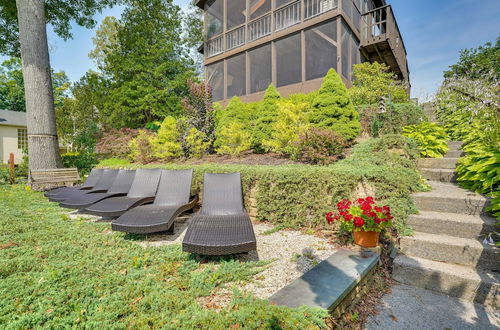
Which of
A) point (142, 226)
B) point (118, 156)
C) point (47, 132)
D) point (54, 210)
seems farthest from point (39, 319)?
point (118, 156)

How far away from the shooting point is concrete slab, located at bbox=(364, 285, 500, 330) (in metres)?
2.32

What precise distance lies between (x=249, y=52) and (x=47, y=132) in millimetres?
9887

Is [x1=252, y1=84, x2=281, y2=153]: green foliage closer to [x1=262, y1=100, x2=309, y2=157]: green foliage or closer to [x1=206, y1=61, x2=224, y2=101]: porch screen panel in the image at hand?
[x1=262, y1=100, x2=309, y2=157]: green foliage

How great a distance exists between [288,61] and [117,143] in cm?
997

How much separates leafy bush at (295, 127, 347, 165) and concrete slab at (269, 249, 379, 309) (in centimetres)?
301

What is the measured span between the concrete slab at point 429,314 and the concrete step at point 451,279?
9 centimetres

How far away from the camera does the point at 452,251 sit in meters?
3.05

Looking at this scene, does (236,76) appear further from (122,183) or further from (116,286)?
(116,286)

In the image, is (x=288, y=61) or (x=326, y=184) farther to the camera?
(x=288, y=61)

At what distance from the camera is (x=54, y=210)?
6.02 metres

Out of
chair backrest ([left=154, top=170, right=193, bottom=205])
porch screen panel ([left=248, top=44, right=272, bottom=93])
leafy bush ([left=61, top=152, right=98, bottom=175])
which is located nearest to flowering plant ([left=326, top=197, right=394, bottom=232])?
chair backrest ([left=154, top=170, right=193, bottom=205])

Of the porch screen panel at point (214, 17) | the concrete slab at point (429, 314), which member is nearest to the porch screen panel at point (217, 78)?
the porch screen panel at point (214, 17)

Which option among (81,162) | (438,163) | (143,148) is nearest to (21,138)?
(81,162)

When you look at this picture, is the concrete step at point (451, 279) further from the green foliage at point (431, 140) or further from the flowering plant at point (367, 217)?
the green foliage at point (431, 140)
